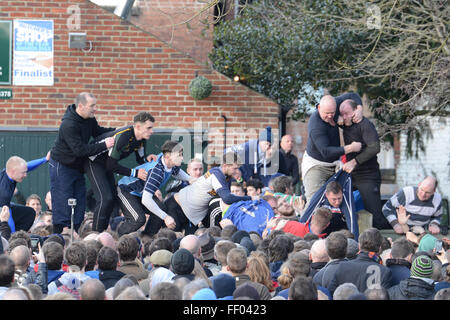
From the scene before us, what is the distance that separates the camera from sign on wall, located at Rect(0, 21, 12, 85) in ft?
49.6

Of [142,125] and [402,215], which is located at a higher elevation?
[142,125]

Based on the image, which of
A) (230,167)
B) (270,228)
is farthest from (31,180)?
(270,228)

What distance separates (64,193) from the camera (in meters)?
10.1

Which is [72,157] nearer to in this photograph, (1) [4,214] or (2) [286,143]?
(1) [4,214]

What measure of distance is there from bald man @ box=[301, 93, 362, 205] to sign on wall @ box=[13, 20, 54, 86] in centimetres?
657

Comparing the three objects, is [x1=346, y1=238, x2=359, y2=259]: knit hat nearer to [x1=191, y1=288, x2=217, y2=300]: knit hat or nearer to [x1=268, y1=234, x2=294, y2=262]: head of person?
[x1=268, y1=234, x2=294, y2=262]: head of person

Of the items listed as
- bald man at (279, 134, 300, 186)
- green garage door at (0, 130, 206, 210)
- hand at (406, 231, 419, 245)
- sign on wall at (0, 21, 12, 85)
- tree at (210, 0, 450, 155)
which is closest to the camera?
hand at (406, 231, 419, 245)

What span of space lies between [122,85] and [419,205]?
6645 mm

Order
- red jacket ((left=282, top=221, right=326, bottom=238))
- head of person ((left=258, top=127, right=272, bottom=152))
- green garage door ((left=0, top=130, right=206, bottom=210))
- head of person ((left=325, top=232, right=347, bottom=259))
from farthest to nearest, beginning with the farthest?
green garage door ((left=0, top=130, right=206, bottom=210))
head of person ((left=258, top=127, right=272, bottom=152))
red jacket ((left=282, top=221, right=326, bottom=238))
head of person ((left=325, top=232, right=347, bottom=259))

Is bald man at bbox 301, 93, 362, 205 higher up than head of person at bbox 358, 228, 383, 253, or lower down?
higher up

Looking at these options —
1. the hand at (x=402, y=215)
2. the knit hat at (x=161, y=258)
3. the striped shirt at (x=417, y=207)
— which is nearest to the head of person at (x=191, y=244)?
the knit hat at (x=161, y=258)

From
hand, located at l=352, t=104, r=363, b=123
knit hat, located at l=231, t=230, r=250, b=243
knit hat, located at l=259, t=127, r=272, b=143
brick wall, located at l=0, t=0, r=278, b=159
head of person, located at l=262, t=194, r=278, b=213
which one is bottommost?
knit hat, located at l=231, t=230, r=250, b=243

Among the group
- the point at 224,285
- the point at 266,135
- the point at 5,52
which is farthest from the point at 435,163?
the point at 224,285

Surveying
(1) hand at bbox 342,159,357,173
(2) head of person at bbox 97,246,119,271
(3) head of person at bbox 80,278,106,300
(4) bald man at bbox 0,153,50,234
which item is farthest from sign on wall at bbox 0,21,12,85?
(3) head of person at bbox 80,278,106,300
